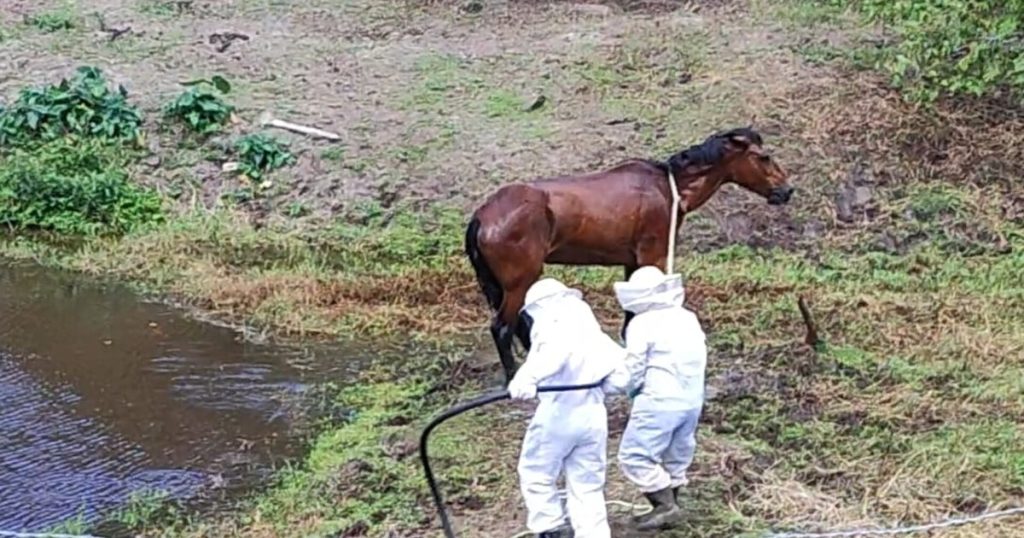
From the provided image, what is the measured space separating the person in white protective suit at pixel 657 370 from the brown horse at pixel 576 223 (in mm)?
1487

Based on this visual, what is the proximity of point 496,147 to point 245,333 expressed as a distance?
3.51 m

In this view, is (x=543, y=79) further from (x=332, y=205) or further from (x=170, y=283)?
(x=170, y=283)

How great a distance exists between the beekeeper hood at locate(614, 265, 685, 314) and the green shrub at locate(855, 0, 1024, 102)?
528 centimetres

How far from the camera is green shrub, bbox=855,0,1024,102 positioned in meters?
10.1

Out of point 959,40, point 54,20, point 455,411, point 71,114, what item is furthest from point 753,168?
point 54,20

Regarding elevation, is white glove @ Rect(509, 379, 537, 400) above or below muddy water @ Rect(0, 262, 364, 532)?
above

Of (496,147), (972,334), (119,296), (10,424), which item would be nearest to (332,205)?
(496,147)

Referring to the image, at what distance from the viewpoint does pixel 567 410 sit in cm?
505

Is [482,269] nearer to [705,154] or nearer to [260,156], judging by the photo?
[705,154]

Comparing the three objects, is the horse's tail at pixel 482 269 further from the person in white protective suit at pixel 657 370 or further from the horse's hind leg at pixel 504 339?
the person in white protective suit at pixel 657 370

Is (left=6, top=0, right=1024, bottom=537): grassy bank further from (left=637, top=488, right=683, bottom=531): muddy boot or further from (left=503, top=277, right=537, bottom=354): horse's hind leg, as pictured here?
(left=503, top=277, right=537, bottom=354): horse's hind leg

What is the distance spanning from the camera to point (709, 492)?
237 inches

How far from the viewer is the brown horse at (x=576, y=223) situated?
269 inches

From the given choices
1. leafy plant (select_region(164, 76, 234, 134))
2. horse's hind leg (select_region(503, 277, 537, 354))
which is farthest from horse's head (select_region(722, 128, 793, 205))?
leafy plant (select_region(164, 76, 234, 134))
